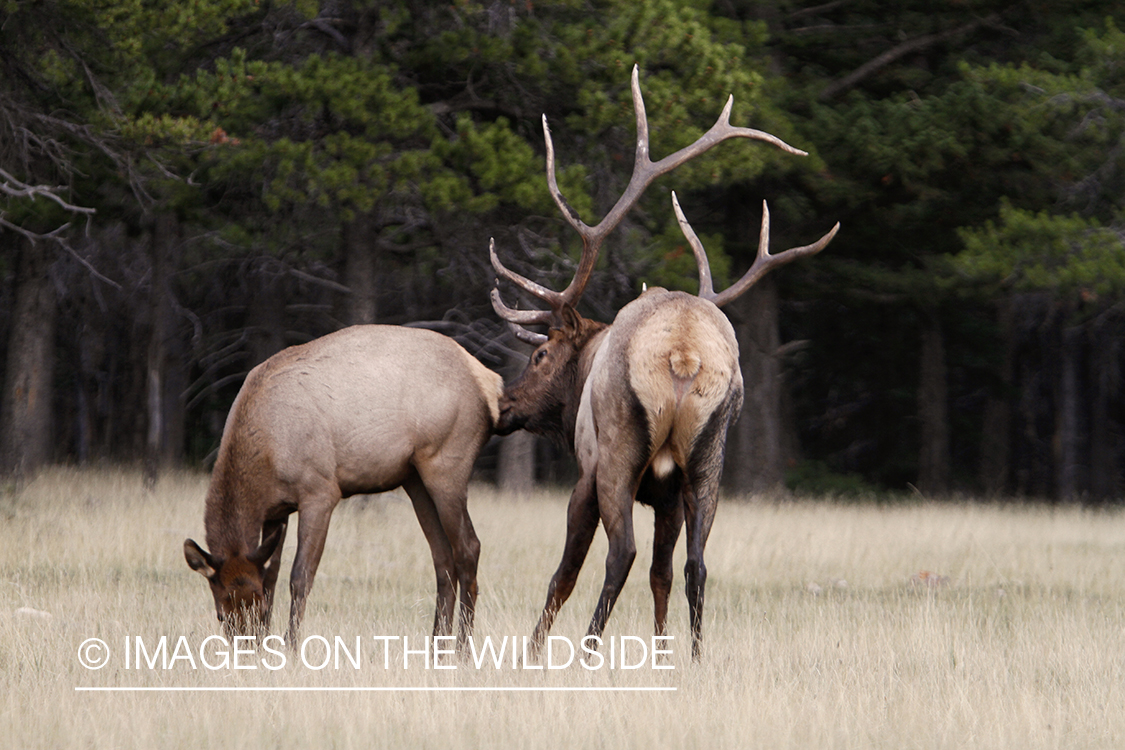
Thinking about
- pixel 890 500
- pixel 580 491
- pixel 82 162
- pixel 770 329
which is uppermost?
pixel 82 162

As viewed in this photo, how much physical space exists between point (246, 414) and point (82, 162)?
753 centimetres

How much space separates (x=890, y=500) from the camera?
63.2 feet

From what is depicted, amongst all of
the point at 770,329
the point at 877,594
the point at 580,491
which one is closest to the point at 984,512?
the point at 770,329

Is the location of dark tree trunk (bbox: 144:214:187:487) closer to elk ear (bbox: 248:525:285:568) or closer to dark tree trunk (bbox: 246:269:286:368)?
dark tree trunk (bbox: 246:269:286:368)

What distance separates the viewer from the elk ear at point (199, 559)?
18.9 ft

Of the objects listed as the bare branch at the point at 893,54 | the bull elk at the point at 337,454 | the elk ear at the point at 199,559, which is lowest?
the elk ear at the point at 199,559

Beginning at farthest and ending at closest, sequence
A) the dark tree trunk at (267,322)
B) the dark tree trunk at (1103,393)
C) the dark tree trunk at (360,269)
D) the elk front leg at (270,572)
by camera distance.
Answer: the dark tree trunk at (1103,393)
the dark tree trunk at (267,322)
the dark tree trunk at (360,269)
the elk front leg at (270,572)

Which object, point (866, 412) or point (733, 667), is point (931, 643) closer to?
point (733, 667)

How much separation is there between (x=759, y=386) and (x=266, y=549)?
11205 mm

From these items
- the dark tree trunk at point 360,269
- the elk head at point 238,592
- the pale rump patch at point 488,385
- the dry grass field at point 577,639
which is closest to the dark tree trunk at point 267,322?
the dark tree trunk at point 360,269

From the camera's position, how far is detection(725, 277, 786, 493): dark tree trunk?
54.3 feet

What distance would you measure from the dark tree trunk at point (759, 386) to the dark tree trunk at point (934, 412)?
17.4 ft

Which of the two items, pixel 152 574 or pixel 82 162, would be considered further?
pixel 82 162

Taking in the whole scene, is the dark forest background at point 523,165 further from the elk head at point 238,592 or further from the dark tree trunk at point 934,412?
the elk head at point 238,592
